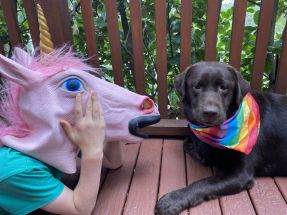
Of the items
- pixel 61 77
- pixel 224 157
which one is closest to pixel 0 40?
pixel 61 77

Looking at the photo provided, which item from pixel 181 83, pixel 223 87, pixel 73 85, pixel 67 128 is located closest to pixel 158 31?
pixel 181 83

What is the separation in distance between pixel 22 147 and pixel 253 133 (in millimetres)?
1285

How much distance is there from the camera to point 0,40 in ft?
7.89

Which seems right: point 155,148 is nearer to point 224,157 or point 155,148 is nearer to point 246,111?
point 224,157

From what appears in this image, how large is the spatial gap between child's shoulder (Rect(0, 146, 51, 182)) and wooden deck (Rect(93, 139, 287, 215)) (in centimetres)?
45

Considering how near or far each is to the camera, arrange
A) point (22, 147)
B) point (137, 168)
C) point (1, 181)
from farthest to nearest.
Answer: point (137, 168) → point (22, 147) → point (1, 181)

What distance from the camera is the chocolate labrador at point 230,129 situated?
5.82 feet

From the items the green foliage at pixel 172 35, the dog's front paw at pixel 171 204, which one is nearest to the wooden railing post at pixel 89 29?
the green foliage at pixel 172 35

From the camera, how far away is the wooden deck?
64.9 inches

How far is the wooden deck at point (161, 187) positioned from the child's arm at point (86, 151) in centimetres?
23

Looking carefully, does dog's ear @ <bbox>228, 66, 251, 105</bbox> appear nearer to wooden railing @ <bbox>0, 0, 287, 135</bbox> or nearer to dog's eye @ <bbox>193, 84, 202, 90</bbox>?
dog's eye @ <bbox>193, 84, 202, 90</bbox>

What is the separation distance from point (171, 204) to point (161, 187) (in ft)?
0.67

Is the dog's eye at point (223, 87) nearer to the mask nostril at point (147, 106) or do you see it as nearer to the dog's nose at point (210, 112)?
the dog's nose at point (210, 112)

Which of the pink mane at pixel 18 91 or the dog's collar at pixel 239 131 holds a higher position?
the pink mane at pixel 18 91
